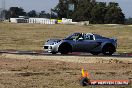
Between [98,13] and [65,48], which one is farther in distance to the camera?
[98,13]

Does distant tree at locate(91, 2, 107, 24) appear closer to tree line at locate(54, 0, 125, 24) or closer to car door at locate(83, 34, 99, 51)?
tree line at locate(54, 0, 125, 24)

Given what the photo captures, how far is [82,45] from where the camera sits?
1109 inches

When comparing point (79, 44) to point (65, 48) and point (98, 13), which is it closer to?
point (65, 48)

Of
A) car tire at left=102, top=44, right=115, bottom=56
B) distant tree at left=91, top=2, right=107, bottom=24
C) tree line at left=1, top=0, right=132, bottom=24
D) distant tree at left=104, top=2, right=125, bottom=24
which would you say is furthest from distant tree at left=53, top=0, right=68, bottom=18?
car tire at left=102, top=44, right=115, bottom=56

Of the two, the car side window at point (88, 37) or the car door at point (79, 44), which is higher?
the car side window at point (88, 37)

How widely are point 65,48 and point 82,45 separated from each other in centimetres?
113

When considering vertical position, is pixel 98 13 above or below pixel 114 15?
above

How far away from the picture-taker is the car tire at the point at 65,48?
1091 inches

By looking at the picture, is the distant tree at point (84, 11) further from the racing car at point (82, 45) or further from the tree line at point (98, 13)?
the racing car at point (82, 45)

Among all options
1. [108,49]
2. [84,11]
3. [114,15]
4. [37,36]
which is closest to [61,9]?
[84,11]

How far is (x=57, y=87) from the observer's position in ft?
41.7

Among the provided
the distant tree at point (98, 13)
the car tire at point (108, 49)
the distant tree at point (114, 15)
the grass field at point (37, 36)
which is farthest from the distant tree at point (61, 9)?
the car tire at point (108, 49)

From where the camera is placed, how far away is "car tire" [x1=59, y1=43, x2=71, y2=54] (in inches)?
1091

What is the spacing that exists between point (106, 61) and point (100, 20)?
133m
